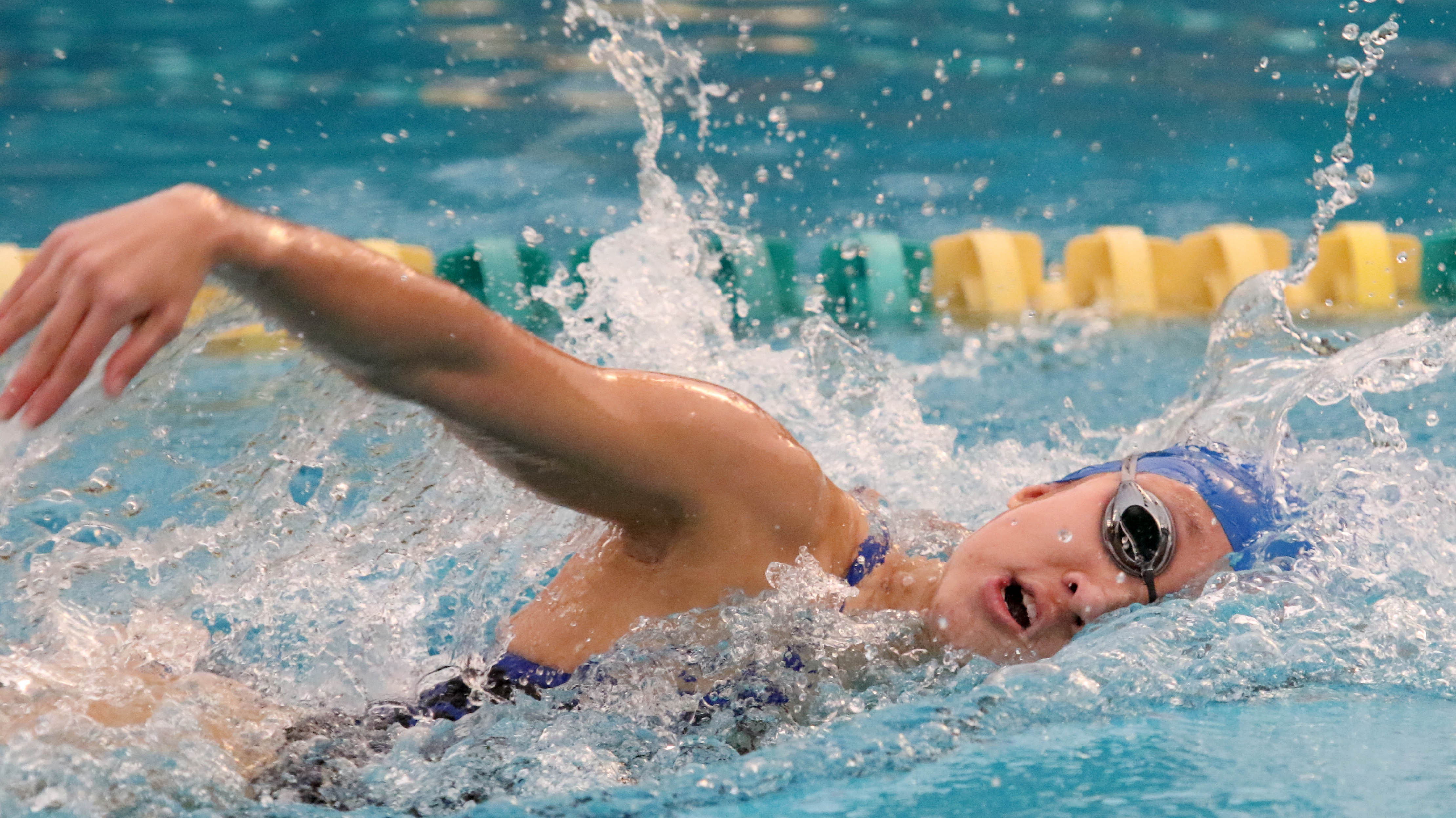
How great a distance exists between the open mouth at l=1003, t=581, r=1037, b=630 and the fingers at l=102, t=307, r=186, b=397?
38.5 inches

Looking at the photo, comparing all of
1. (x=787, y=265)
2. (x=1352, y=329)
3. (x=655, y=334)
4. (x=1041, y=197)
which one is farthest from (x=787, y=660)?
(x=1041, y=197)

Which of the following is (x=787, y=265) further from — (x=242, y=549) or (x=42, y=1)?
(x=42, y=1)

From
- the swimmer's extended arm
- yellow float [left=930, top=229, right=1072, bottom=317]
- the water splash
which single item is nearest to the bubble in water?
the swimmer's extended arm

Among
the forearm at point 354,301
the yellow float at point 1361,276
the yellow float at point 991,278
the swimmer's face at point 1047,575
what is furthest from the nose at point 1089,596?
the yellow float at point 1361,276

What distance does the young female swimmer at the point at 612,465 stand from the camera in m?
0.93

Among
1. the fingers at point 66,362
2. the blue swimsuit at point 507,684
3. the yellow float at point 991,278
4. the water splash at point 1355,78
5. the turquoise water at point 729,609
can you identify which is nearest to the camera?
the fingers at point 66,362

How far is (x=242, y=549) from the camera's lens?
1522mm

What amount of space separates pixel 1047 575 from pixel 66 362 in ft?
3.49

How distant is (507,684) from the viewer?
58.1 inches

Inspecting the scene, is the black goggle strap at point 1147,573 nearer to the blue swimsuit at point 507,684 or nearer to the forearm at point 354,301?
the blue swimsuit at point 507,684

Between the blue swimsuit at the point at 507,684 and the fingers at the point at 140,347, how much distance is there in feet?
2.12

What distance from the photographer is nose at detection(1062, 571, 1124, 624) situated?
1501mm

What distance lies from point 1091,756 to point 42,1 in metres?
6.29

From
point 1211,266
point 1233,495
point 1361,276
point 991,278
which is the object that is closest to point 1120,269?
point 1211,266
